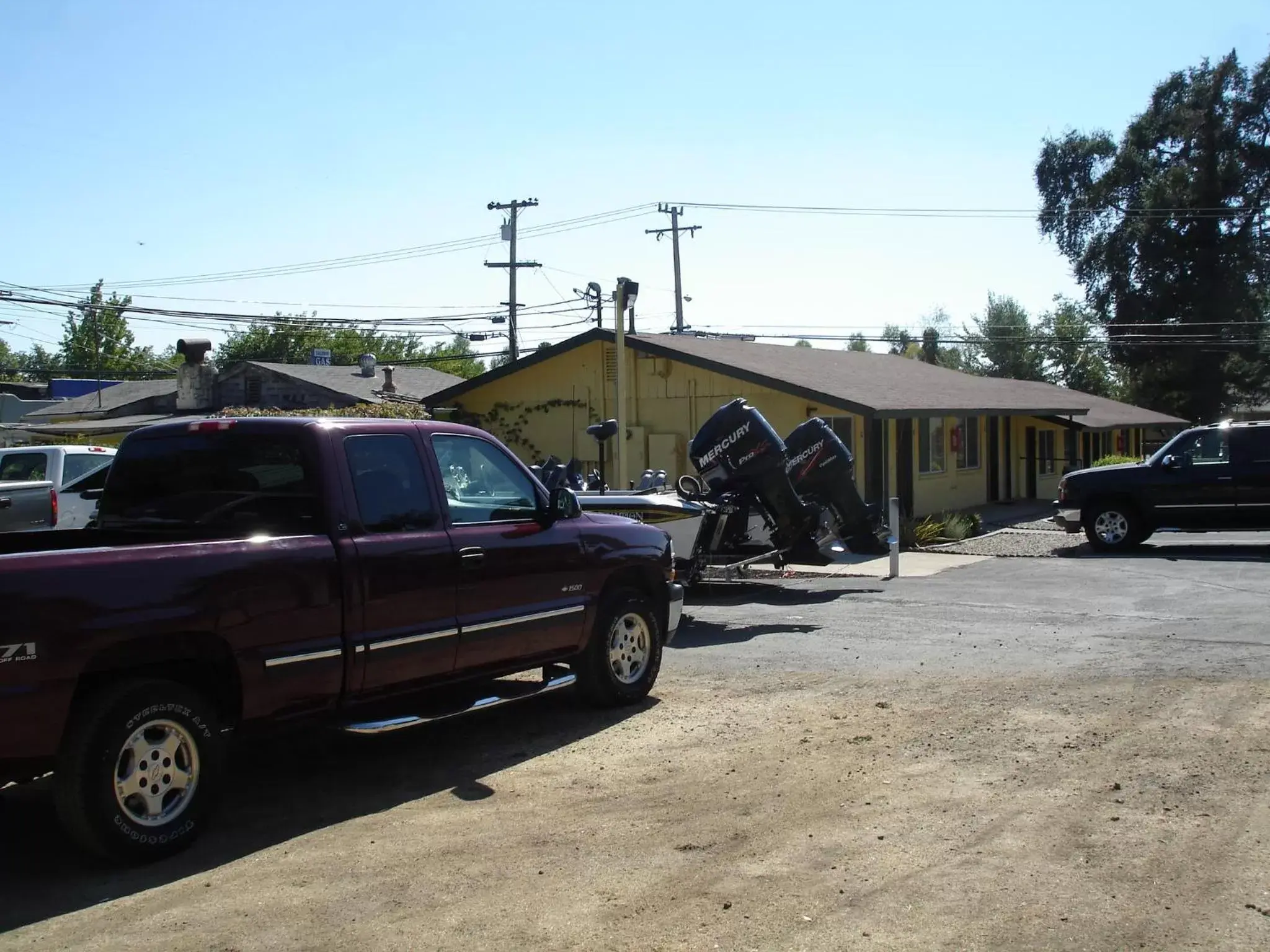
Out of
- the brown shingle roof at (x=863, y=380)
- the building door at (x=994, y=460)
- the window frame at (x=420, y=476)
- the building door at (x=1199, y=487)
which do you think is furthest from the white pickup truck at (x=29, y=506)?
the building door at (x=994, y=460)

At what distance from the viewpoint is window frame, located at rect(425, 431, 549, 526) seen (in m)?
6.90

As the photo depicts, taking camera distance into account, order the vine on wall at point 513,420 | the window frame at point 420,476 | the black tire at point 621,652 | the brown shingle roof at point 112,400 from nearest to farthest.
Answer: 1. the window frame at point 420,476
2. the black tire at point 621,652
3. the vine on wall at point 513,420
4. the brown shingle roof at point 112,400

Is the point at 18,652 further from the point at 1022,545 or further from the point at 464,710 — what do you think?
the point at 1022,545

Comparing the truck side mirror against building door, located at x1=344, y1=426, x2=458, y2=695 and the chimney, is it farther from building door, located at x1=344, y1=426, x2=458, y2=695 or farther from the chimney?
the chimney

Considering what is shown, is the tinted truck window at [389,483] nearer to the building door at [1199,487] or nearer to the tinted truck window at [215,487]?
the tinted truck window at [215,487]

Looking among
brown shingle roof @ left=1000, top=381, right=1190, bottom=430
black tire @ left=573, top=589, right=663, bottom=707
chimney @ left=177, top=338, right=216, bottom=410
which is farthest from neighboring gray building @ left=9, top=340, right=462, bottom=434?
black tire @ left=573, top=589, right=663, bottom=707

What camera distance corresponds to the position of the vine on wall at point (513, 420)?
25.6 metres

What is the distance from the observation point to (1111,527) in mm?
18891

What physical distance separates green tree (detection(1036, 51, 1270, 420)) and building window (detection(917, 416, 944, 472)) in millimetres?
27089

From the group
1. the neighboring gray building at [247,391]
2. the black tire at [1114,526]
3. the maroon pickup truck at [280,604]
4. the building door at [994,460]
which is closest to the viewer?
the maroon pickup truck at [280,604]

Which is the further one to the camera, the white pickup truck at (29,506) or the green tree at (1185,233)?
the green tree at (1185,233)

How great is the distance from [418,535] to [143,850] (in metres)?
2.07

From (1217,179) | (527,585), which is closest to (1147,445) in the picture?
(1217,179)

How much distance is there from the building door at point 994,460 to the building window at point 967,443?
80cm
